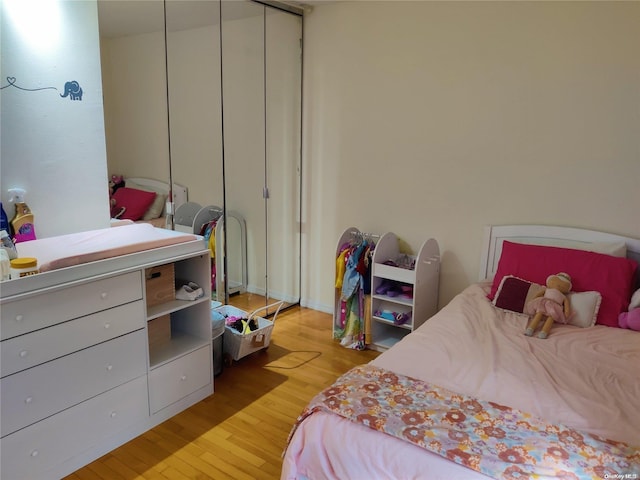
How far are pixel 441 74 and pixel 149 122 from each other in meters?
1.93

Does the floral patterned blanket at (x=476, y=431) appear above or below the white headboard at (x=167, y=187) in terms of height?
below

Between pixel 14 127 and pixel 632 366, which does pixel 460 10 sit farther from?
pixel 14 127

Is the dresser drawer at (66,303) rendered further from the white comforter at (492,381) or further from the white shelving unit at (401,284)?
the white shelving unit at (401,284)

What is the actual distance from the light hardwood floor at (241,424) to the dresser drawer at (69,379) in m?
0.36

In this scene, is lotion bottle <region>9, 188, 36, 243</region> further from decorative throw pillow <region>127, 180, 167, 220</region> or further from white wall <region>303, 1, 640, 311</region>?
white wall <region>303, 1, 640, 311</region>

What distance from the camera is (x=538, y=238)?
3029 mm

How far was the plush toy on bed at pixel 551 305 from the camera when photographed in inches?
96.7

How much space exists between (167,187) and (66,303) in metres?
1.15

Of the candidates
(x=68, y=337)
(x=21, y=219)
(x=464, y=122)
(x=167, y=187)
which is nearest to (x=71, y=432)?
(x=68, y=337)

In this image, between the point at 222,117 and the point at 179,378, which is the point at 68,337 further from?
the point at 222,117

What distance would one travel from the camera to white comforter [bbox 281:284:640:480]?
→ 155cm

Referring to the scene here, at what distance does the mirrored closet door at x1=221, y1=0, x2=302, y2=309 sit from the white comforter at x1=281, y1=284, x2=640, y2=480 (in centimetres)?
172

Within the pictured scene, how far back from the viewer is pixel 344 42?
3637mm

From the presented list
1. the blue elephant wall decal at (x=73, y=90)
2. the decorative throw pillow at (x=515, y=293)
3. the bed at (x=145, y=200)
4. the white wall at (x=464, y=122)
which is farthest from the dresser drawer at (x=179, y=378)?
the decorative throw pillow at (x=515, y=293)
